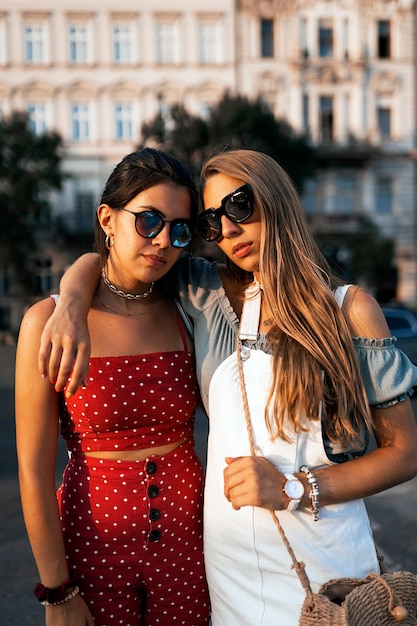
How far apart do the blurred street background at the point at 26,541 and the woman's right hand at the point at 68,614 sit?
6.15 ft

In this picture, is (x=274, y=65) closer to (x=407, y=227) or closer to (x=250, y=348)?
(x=407, y=227)

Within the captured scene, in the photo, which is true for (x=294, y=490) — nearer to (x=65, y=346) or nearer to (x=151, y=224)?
(x=65, y=346)

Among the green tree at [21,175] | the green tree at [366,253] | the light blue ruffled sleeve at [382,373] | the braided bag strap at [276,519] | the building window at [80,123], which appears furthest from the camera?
the building window at [80,123]

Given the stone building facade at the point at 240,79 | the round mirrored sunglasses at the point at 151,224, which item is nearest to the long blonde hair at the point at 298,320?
the round mirrored sunglasses at the point at 151,224

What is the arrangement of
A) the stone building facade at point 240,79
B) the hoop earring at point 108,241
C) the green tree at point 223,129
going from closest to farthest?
the hoop earring at point 108,241
the green tree at point 223,129
the stone building facade at point 240,79

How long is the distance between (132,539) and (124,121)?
27046 millimetres

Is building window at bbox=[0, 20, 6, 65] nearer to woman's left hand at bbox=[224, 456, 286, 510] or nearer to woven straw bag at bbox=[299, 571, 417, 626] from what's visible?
woman's left hand at bbox=[224, 456, 286, 510]

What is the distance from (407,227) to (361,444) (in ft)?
92.6

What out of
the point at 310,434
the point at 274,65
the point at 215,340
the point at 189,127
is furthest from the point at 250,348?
the point at 274,65

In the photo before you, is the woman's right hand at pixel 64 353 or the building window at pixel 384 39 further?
the building window at pixel 384 39

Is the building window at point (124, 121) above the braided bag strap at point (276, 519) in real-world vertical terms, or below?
above

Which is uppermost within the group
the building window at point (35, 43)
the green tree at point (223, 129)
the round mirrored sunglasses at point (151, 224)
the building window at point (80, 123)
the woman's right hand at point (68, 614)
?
the building window at point (35, 43)

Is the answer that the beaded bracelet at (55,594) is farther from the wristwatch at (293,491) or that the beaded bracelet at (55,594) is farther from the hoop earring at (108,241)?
the hoop earring at (108,241)

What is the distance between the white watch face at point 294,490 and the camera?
154cm
